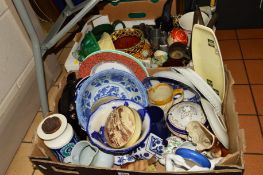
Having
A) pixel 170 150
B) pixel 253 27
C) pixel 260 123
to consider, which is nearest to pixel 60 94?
pixel 170 150

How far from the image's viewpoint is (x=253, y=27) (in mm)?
1577

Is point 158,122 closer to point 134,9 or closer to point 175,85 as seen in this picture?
point 175,85

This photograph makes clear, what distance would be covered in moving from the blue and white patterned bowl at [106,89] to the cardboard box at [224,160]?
166 mm

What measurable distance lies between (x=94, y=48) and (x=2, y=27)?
0.40m

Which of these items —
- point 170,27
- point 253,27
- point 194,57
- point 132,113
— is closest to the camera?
point 132,113

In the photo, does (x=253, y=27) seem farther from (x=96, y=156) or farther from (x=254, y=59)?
(x=96, y=156)

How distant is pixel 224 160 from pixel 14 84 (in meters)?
0.92

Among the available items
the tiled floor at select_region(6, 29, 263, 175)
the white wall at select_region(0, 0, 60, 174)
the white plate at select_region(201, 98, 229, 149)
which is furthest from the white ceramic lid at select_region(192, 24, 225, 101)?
the white wall at select_region(0, 0, 60, 174)

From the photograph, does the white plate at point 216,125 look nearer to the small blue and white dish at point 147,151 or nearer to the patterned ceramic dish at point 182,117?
the patterned ceramic dish at point 182,117

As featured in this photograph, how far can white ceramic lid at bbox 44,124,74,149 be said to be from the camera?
0.83 metres

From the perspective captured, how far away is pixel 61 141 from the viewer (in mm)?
838

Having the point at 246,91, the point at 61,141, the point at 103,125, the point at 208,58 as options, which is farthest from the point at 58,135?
the point at 246,91

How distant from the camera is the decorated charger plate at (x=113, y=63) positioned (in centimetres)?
101

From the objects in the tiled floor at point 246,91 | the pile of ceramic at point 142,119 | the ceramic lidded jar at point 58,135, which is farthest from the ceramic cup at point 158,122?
the tiled floor at point 246,91
